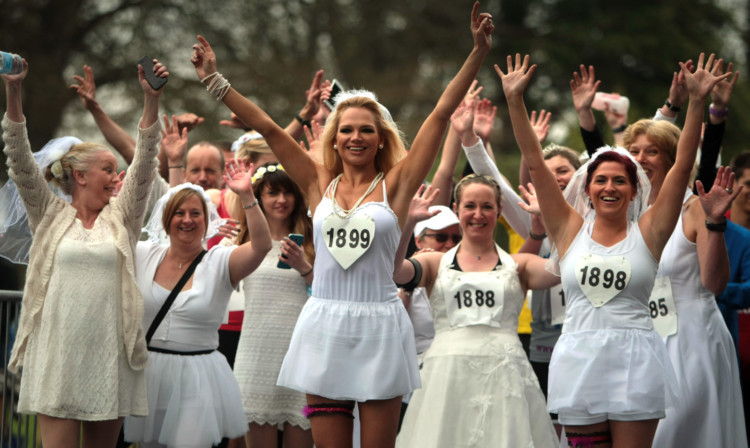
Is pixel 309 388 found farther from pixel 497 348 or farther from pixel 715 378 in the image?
pixel 715 378

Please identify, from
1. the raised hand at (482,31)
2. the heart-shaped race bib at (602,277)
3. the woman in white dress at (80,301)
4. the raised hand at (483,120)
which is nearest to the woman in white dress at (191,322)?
the woman in white dress at (80,301)

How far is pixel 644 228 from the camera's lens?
546cm

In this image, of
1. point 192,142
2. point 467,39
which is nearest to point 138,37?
point 192,142

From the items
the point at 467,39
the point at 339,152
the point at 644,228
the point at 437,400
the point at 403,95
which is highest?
the point at 467,39

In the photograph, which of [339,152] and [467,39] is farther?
[467,39]

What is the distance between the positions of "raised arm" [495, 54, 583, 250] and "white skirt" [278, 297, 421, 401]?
1081 millimetres

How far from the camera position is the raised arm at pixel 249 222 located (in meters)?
5.95

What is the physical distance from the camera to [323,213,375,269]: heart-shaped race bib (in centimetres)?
507

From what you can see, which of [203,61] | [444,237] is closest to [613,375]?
[444,237]

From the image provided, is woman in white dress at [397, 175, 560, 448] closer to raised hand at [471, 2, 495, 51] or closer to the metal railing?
raised hand at [471, 2, 495, 51]

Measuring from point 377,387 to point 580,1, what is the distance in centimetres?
2007

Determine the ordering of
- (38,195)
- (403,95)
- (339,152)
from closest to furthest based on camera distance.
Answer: (339,152), (38,195), (403,95)

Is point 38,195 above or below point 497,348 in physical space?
above

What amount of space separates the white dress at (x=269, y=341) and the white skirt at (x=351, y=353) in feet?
4.52
